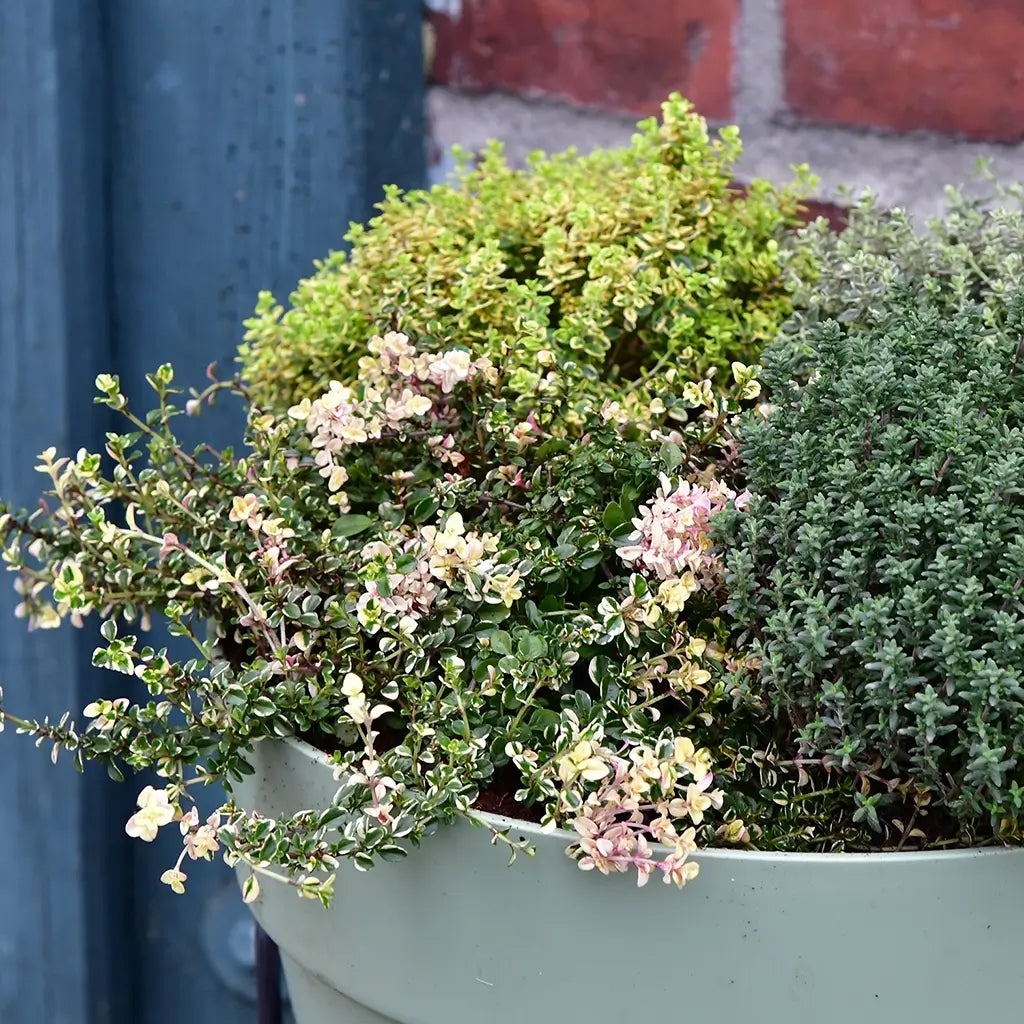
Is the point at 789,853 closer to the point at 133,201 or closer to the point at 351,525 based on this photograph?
the point at 351,525

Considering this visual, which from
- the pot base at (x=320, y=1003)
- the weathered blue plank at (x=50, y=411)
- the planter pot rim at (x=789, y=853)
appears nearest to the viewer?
the planter pot rim at (x=789, y=853)

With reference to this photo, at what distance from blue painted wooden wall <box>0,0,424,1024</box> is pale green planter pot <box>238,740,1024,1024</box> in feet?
2.46

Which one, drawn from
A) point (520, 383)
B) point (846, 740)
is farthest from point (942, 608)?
point (520, 383)

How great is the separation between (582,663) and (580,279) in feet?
1.09

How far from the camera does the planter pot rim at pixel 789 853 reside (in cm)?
54

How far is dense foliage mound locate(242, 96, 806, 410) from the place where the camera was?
84cm

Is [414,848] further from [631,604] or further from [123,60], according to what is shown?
[123,60]

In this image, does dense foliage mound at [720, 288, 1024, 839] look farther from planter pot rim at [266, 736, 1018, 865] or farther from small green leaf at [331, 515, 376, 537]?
small green leaf at [331, 515, 376, 537]

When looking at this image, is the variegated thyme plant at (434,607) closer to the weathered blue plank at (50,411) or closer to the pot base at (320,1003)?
the pot base at (320,1003)

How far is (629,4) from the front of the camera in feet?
3.96

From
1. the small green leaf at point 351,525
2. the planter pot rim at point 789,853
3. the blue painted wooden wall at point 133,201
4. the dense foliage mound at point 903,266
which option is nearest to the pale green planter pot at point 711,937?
the planter pot rim at point 789,853

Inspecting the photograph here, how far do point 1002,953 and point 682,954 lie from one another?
145 mm

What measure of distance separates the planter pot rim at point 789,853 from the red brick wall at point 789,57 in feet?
2.49

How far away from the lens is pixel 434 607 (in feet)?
2.21
